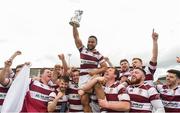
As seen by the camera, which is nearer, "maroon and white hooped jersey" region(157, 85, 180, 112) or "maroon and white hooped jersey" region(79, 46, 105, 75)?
"maroon and white hooped jersey" region(157, 85, 180, 112)

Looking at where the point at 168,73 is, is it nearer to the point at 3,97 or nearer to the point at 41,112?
the point at 41,112

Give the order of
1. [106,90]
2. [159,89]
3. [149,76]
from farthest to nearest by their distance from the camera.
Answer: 1. [149,76]
2. [159,89]
3. [106,90]

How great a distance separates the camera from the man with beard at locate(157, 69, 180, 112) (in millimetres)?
6645

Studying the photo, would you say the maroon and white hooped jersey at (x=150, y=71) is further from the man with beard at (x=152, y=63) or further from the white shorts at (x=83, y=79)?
the white shorts at (x=83, y=79)

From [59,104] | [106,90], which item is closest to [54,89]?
[59,104]

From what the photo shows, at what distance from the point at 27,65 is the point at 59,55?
740mm

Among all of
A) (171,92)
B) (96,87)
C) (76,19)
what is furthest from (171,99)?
(76,19)

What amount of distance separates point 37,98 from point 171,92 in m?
2.76

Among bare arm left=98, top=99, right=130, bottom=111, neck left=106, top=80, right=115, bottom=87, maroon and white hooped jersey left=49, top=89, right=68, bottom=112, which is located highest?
neck left=106, top=80, right=115, bottom=87

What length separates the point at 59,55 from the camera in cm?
769

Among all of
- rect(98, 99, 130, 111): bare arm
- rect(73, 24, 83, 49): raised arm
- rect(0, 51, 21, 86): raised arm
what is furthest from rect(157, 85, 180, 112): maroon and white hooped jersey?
rect(0, 51, 21, 86): raised arm

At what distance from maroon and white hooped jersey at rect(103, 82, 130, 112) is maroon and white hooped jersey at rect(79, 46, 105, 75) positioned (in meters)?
0.91

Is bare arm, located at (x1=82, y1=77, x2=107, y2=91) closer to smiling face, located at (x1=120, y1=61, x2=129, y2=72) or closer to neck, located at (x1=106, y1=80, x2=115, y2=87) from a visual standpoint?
neck, located at (x1=106, y1=80, x2=115, y2=87)

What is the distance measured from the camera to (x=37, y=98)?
726 centimetres
